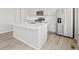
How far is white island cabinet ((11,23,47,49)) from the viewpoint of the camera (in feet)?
3.51

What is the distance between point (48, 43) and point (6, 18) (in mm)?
588

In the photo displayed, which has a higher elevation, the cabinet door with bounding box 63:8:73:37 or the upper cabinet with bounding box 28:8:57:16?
the upper cabinet with bounding box 28:8:57:16

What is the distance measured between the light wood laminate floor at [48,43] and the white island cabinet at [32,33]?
50mm

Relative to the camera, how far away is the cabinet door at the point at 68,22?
1.02 metres

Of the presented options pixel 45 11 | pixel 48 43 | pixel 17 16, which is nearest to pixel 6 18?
pixel 17 16

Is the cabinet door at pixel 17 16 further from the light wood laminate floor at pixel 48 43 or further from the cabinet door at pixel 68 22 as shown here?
the cabinet door at pixel 68 22

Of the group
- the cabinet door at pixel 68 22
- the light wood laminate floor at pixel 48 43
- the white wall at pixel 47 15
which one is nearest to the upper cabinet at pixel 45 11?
the white wall at pixel 47 15

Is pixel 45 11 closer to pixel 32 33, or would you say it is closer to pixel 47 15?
pixel 47 15

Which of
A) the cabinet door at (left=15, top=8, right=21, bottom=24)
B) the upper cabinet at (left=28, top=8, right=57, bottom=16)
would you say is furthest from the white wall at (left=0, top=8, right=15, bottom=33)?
the upper cabinet at (left=28, top=8, right=57, bottom=16)

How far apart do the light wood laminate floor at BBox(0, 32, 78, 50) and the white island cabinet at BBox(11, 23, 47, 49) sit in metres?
0.05

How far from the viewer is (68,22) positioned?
1.04m

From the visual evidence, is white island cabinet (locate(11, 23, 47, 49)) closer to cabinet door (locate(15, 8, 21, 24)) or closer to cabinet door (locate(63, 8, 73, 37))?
cabinet door (locate(15, 8, 21, 24))

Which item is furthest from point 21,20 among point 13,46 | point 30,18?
point 13,46
